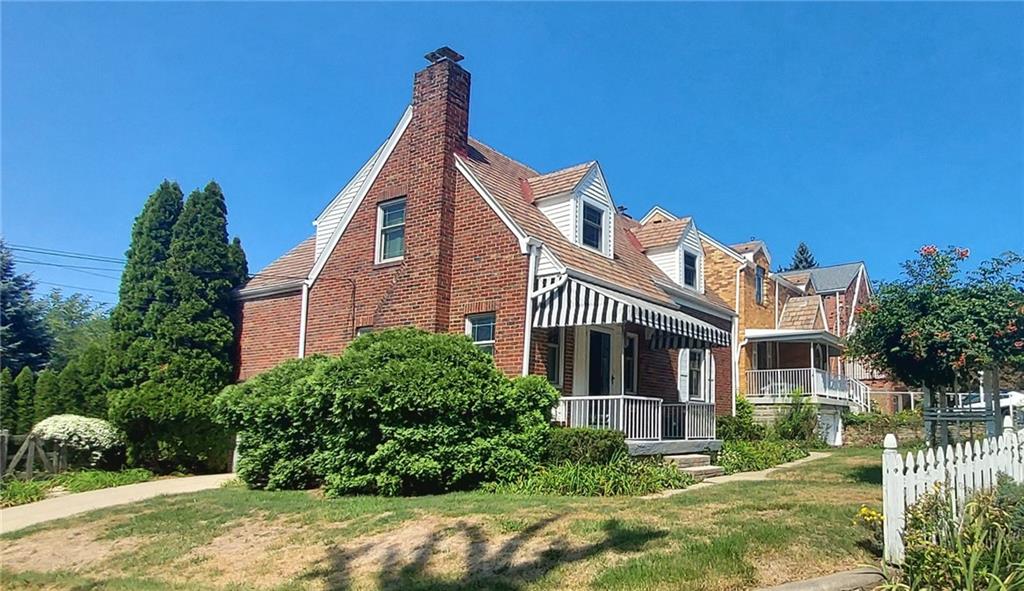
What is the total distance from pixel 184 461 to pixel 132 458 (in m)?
1.17

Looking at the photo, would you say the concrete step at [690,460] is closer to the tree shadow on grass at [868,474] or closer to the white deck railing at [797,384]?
the tree shadow on grass at [868,474]

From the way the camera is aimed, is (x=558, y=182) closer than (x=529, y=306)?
No

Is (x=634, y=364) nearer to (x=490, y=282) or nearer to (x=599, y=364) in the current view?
(x=599, y=364)

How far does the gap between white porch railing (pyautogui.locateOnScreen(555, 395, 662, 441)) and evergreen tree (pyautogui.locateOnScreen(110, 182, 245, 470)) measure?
29.6ft

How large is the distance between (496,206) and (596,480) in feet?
22.7

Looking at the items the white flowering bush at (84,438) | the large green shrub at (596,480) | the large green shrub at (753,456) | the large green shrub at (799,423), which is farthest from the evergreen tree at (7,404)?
the large green shrub at (799,423)

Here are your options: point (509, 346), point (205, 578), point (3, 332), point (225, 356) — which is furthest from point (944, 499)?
Answer: point (3, 332)

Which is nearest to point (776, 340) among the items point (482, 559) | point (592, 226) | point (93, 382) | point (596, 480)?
point (592, 226)

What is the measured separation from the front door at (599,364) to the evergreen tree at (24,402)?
14.0 m

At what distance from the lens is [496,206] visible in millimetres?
15859

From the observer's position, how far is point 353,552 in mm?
7746

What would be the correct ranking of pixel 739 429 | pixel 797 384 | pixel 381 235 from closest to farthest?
pixel 381 235 → pixel 739 429 → pixel 797 384

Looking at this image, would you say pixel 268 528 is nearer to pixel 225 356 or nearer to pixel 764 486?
pixel 764 486

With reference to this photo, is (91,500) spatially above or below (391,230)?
below
